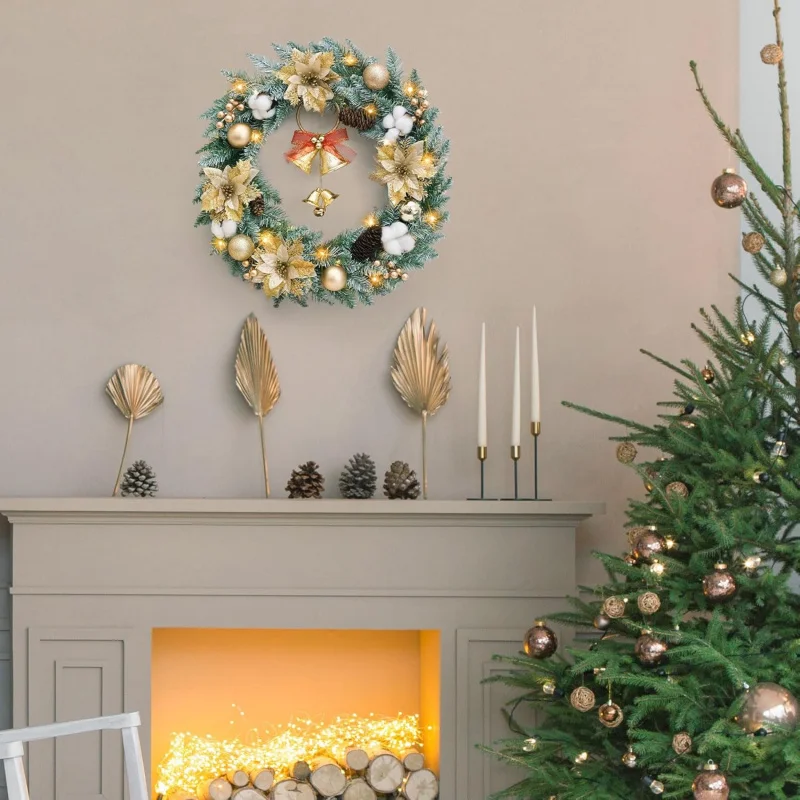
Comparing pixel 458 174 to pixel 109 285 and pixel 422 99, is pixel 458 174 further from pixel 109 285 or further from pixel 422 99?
pixel 109 285

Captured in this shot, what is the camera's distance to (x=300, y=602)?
2322 mm

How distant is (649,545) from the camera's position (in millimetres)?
1882

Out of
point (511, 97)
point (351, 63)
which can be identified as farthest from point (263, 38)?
point (511, 97)

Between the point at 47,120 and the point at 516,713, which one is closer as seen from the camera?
the point at 516,713

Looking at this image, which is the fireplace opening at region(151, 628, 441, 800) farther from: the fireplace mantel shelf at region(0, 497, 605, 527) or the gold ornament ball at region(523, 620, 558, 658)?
the gold ornament ball at region(523, 620, 558, 658)

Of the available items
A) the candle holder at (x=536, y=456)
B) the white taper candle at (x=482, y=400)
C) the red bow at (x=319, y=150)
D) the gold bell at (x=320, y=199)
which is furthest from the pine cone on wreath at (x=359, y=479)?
the red bow at (x=319, y=150)

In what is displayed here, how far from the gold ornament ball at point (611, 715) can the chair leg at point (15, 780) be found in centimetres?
103

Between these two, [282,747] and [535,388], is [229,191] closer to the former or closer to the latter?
[535,388]

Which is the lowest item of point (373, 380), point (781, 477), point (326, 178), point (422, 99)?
point (781, 477)

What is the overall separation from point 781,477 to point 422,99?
1303 millimetres

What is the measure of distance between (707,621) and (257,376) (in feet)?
4.09

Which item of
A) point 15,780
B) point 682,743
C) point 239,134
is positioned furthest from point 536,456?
point 15,780

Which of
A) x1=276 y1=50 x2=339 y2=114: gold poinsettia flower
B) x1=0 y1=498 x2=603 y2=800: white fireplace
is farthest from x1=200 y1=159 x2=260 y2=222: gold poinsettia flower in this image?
x1=0 y1=498 x2=603 y2=800: white fireplace

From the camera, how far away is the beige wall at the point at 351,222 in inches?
100
